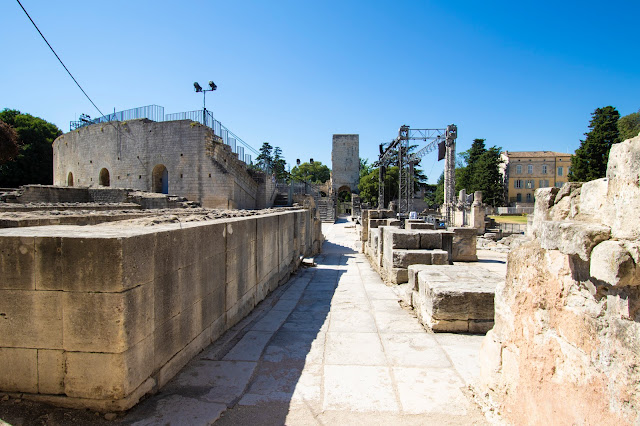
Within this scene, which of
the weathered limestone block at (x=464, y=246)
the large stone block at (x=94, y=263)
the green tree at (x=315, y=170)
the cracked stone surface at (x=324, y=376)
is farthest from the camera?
the green tree at (x=315, y=170)

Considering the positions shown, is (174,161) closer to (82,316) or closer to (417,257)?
(417,257)

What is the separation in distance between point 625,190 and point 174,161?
23.4 metres

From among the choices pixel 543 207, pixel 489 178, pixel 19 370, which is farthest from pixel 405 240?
pixel 489 178

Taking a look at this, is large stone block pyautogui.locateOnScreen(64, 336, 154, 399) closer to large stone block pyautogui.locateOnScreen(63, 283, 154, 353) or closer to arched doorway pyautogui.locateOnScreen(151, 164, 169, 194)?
large stone block pyautogui.locateOnScreen(63, 283, 154, 353)

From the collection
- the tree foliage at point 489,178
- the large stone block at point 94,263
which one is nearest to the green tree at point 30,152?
the large stone block at point 94,263

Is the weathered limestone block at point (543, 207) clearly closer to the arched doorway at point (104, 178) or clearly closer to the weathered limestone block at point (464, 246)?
the weathered limestone block at point (464, 246)

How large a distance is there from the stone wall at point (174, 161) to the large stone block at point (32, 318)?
62.1 ft

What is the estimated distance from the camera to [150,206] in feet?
50.1

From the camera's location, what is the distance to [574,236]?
1.89 metres

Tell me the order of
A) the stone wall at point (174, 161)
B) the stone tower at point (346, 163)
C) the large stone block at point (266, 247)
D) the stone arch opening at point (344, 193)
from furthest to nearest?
1. the stone arch opening at point (344, 193)
2. the stone tower at point (346, 163)
3. the stone wall at point (174, 161)
4. the large stone block at point (266, 247)

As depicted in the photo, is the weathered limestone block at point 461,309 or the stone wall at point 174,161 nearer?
the weathered limestone block at point 461,309

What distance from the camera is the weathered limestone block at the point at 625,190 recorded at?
1.67 meters

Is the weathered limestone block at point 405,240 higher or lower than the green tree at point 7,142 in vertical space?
lower

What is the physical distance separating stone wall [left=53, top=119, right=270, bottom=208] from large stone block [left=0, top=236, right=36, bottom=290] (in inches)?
745
